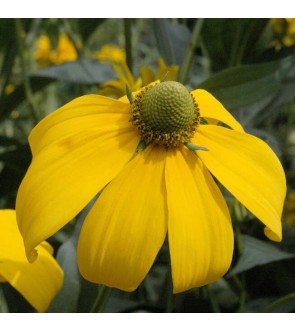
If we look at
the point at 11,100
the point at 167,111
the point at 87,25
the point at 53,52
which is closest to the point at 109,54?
the point at 53,52

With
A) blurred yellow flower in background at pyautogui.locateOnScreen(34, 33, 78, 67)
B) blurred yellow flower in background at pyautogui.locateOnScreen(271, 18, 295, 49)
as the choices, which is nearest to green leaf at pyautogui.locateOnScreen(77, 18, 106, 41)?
blurred yellow flower in background at pyautogui.locateOnScreen(271, 18, 295, 49)

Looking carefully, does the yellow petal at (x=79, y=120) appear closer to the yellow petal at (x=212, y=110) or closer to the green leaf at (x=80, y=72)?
the yellow petal at (x=212, y=110)

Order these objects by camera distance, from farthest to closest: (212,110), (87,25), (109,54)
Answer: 1. (109,54)
2. (87,25)
3. (212,110)

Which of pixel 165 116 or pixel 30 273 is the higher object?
Answer: pixel 165 116

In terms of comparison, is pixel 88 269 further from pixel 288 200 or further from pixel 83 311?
pixel 288 200

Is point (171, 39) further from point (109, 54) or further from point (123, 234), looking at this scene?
point (109, 54)

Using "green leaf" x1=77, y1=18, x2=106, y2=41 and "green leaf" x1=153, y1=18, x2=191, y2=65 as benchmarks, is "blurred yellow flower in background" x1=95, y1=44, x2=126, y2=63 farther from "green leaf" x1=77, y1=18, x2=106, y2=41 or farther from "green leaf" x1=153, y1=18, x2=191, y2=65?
"green leaf" x1=153, y1=18, x2=191, y2=65

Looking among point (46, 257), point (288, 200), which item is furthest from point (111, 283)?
point (288, 200)
